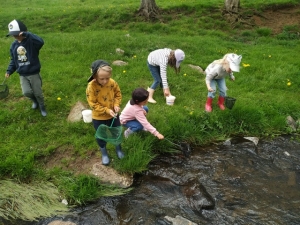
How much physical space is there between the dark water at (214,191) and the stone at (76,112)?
6.34 ft

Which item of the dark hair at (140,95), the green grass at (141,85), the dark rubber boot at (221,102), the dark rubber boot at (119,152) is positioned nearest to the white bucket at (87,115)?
the green grass at (141,85)

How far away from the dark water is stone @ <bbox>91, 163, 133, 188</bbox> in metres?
Result: 0.18

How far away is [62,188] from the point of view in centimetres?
456

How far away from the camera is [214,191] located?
15.2 feet

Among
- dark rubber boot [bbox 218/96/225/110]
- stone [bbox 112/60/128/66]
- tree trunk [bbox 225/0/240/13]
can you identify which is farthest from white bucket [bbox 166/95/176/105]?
tree trunk [bbox 225/0/240/13]

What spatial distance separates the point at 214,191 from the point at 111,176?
1.69 metres

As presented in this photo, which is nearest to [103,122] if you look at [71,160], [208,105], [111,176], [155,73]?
[111,176]

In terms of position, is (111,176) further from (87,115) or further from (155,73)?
(155,73)

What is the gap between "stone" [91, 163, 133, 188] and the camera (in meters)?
4.72

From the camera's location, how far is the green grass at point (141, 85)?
5.11 m

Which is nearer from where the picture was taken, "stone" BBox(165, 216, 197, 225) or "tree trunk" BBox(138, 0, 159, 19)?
"stone" BBox(165, 216, 197, 225)

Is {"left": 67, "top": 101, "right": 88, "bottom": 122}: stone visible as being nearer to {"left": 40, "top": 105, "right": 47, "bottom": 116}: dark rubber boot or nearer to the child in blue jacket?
{"left": 40, "top": 105, "right": 47, "bottom": 116}: dark rubber boot

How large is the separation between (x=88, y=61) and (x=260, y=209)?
20.6ft

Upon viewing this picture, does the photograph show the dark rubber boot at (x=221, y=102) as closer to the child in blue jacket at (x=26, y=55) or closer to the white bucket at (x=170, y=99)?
the white bucket at (x=170, y=99)
